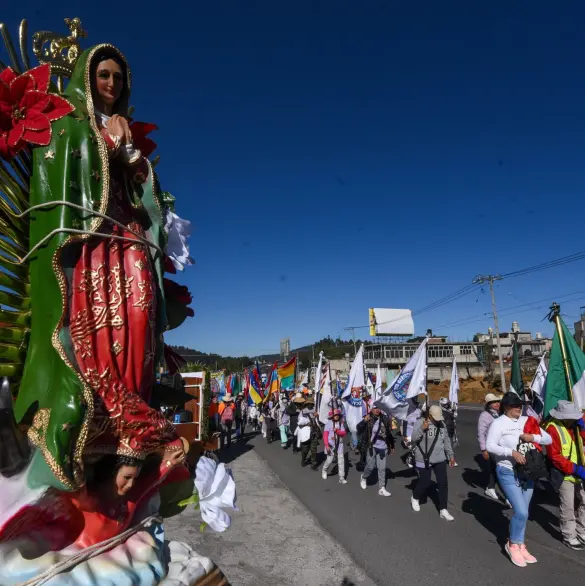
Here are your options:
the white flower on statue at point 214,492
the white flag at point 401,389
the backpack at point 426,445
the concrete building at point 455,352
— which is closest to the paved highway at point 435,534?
the backpack at point 426,445

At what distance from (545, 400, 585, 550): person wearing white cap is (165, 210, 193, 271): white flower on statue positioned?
16.1 feet

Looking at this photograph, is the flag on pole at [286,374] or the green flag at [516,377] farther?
the flag on pole at [286,374]

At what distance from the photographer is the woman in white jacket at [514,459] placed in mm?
4891

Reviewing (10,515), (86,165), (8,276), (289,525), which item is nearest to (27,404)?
(10,515)

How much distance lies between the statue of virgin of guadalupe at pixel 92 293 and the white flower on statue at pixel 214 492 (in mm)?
239

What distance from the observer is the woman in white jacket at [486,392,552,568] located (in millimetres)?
4891

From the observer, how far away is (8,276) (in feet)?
6.65

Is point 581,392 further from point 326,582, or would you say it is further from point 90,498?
point 90,498

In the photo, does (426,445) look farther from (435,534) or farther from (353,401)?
(353,401)

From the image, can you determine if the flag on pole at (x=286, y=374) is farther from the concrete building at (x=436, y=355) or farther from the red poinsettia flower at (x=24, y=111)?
the concrete building at (x=436, y=355)

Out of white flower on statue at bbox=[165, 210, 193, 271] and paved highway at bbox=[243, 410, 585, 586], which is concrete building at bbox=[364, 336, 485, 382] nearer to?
paved highway at bbox=[243, 410, 585, 586]

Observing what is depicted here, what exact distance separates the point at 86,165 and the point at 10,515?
1368 millimetres

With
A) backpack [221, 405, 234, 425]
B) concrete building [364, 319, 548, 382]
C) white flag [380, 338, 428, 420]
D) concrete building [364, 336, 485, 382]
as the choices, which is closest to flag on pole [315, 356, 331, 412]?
white flag [380, 338, 428, 420]

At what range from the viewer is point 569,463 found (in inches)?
210
